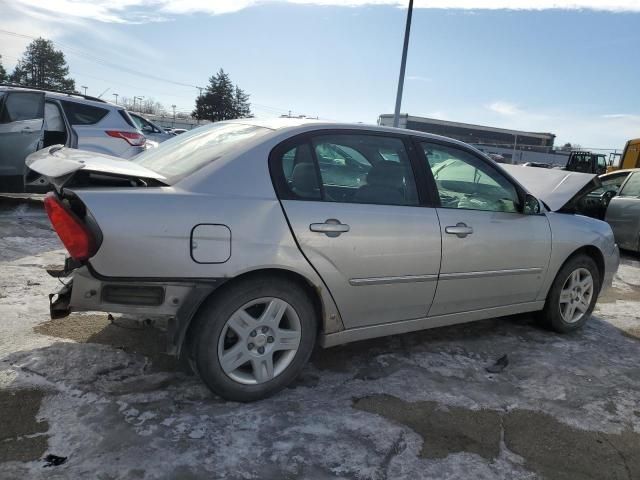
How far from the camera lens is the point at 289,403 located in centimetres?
294

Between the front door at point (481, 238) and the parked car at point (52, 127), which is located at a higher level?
the parked car at point (52, 127)

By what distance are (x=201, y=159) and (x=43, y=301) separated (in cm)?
217

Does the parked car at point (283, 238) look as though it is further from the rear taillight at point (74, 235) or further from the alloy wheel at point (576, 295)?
the alloy wheel at point (576, 295)

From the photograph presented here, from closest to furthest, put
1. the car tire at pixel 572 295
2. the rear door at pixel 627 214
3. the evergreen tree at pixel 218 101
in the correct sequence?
the car tire at pixel 572 295, the rear door at pixel 627 214, the evergreen tree at pixel 218 101

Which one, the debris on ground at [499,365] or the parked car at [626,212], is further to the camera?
the parked car at [626,212]

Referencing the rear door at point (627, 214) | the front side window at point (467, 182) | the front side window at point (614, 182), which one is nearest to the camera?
the front side window at point (467, 182)

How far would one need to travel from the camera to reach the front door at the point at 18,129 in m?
7.30

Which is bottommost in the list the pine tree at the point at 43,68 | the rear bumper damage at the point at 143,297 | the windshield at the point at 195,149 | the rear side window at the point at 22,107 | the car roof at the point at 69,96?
the rear bumper damage at the point at 143,297

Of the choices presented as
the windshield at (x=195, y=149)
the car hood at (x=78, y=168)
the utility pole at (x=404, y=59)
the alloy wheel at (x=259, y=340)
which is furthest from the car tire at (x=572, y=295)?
the utility pole at (x=404, y=59)

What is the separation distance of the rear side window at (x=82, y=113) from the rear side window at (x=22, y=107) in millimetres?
373

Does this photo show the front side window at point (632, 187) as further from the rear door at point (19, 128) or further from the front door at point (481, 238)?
the rear door at point (19, 128)

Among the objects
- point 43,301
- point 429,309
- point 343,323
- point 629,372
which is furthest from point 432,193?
point 43,301

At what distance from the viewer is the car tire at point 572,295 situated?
4371 millimetres

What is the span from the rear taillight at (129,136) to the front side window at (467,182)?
625cm
